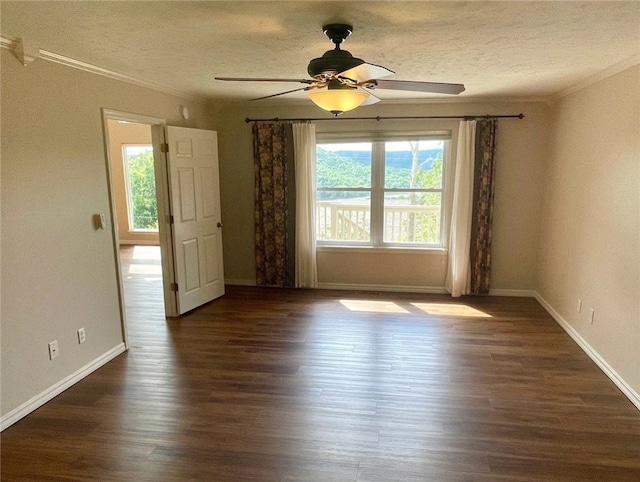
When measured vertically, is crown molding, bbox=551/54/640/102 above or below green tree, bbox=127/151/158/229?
above

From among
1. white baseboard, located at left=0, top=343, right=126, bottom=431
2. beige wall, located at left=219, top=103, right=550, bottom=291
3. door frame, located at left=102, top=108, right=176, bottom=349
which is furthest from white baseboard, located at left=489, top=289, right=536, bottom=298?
white baseboard, located at left=0, top=343, right=126, bottom=431

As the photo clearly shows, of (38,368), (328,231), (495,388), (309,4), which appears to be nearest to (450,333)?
(495,388)

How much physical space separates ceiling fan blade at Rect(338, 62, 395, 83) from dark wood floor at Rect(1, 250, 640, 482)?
6.58ft

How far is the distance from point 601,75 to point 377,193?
2494 millimetres

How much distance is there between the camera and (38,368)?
2.73 m

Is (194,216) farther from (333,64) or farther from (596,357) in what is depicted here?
(596,357)

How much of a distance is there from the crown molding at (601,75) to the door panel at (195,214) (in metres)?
3.72

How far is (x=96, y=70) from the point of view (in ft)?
10.2

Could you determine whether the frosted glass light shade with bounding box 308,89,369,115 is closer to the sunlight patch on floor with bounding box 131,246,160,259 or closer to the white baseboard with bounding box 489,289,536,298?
the white baseboard with bounding box 489,289,536,298

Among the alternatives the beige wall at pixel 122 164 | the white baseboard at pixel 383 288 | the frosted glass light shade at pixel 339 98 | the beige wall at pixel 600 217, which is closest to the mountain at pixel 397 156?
the beige wall at pixel 600 217

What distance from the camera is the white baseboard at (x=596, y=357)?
9.06ft

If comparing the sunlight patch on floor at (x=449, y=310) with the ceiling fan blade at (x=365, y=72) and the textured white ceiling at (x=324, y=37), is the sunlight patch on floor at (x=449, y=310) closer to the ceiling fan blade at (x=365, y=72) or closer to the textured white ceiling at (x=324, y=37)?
the textured white ceiling at (x=324, y=37)

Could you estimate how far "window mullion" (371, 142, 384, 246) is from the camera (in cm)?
500

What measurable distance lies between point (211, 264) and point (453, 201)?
2943 millimetres
